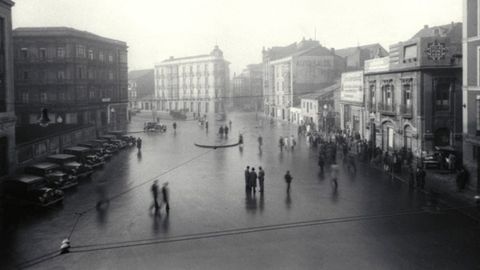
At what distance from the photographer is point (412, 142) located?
35.4 metres

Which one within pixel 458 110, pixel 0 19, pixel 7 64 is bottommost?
pixel 458 110

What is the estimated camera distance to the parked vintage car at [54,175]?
2634cm

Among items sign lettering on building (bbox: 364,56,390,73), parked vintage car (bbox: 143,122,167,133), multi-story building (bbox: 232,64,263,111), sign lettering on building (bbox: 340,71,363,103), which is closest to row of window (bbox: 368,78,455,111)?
sign lettering on building (bbox: 364,56,390,73)

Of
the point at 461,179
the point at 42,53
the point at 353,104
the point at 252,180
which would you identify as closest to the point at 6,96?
the point at 252,180

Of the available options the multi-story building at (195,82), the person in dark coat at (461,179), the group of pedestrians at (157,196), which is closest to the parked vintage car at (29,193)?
the group of pedestrians at (157,196)

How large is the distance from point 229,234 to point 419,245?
23.0ft

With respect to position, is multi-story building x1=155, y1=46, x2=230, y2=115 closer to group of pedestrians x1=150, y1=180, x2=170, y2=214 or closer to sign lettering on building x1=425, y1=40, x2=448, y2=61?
sign lettering on building x1=425, y1=40, x2=448, y2=61

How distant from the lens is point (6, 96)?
104 feet

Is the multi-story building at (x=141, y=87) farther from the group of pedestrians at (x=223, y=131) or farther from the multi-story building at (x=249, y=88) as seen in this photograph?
the group of pedestrians at (x=223, y=131)

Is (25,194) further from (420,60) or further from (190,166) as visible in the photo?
(420,60)

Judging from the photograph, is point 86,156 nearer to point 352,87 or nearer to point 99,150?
point 99,150

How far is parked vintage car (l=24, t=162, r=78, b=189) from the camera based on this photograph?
86.4 ft

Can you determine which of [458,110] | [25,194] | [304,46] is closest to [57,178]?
[25,194]

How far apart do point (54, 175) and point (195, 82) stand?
9227cm
